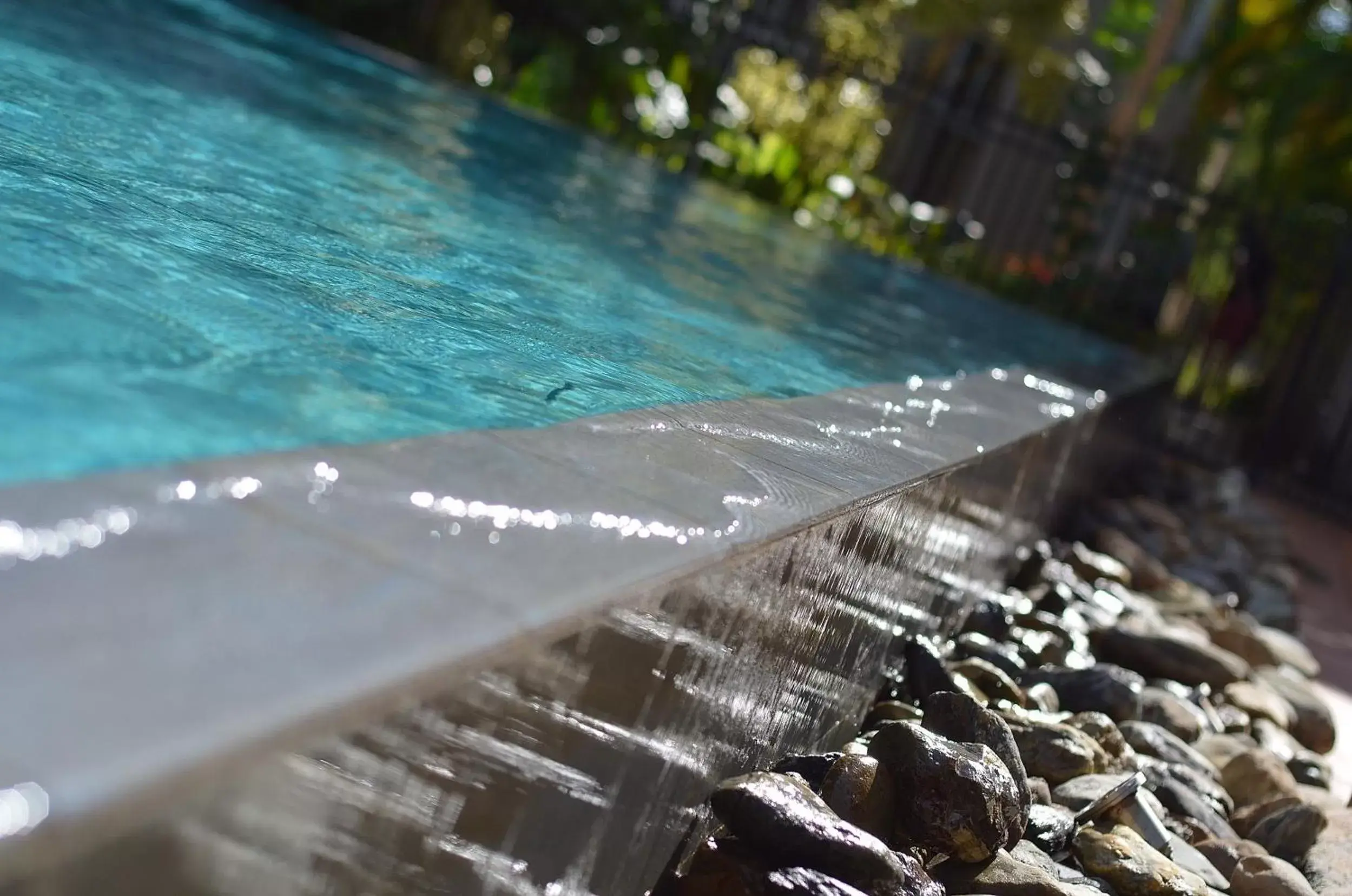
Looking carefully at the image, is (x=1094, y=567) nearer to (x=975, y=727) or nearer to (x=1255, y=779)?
(x=1255, y=779)

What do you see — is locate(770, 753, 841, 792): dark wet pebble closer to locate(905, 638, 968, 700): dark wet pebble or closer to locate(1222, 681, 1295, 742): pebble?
locate(905, 638, 968, 700): dark wet pebble

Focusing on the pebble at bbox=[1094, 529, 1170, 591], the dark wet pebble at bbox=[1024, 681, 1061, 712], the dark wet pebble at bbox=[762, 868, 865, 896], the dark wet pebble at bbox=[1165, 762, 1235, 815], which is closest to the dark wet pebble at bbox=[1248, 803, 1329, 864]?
the dark wet pebble at bbox=[1165, 762, 1235, 815]

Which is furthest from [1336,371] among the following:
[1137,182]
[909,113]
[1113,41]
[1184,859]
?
[1184,859]

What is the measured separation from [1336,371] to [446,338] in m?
11.8

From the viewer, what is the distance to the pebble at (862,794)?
92.3 inches

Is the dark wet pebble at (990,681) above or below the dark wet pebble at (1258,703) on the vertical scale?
above

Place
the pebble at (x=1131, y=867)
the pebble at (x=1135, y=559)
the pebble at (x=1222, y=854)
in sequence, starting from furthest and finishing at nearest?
the pebble at (x=1135, y=559) → the pebble at (x=1222, y=854) → the pebble at (x=1131, y=867)

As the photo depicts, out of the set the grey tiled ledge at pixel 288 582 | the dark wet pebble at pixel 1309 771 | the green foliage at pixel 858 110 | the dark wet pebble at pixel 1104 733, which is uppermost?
the green foliage at pixel 858 110

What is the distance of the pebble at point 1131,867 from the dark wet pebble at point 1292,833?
2.48 feet

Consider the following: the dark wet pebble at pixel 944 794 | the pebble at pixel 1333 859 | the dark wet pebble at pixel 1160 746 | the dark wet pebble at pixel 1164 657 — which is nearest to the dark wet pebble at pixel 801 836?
the dark wet pebble at pixel 944 794

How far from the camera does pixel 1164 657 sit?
477cm

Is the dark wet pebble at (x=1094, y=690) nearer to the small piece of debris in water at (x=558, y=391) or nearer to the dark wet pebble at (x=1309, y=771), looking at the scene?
the dark wet pebble at (x=1309, y=771)

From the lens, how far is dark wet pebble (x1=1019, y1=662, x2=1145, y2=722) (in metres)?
4.00

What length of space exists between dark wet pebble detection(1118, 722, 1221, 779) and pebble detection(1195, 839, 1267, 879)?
50cm
